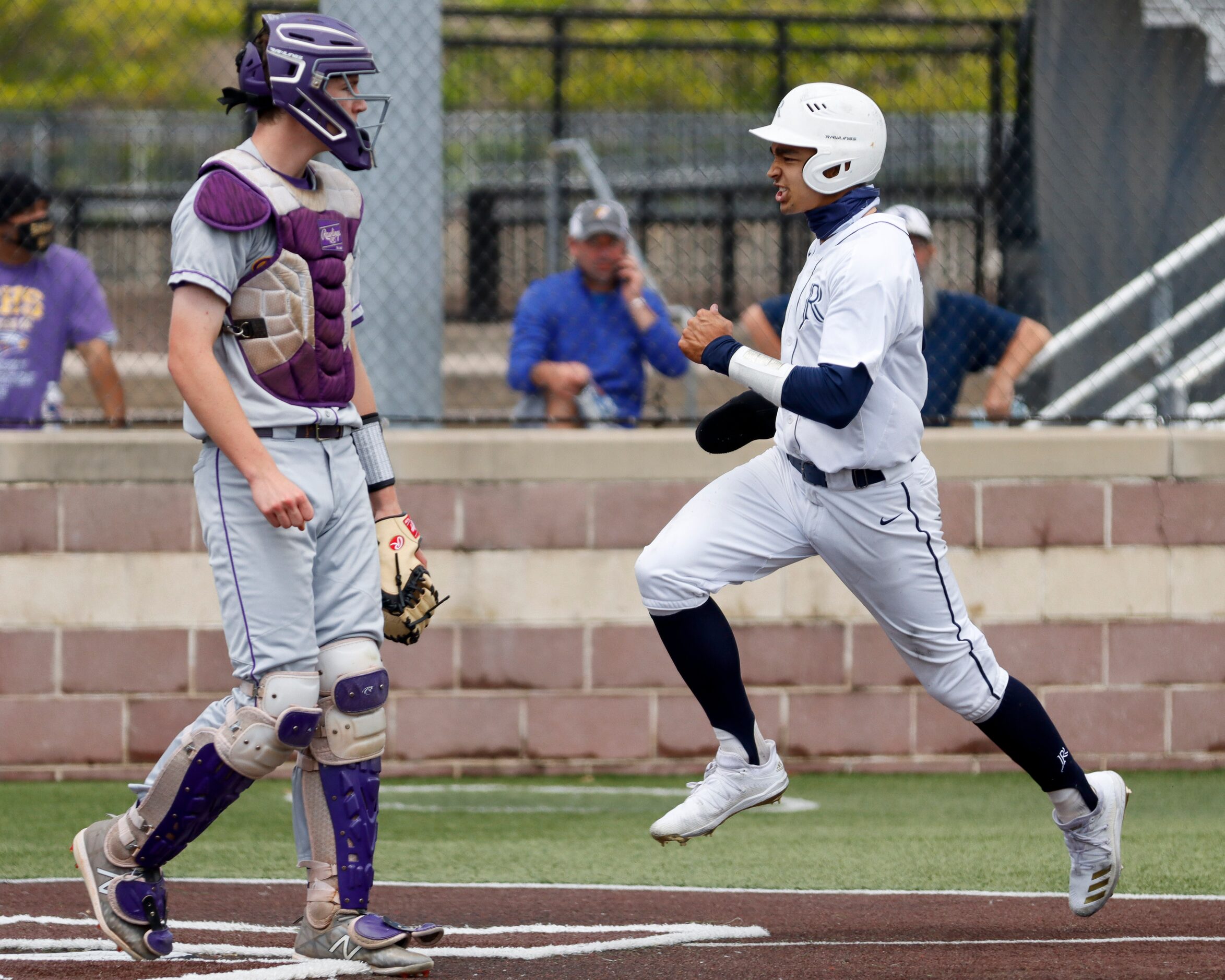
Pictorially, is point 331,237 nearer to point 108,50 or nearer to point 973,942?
point 973,942

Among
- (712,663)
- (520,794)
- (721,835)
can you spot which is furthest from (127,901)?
(520,794)

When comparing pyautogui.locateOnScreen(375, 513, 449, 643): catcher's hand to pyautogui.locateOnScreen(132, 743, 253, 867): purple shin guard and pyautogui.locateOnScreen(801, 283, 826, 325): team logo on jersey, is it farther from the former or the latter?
pyautogui.locateOnScreen(801, 283, 826, 325): team logo on jersey

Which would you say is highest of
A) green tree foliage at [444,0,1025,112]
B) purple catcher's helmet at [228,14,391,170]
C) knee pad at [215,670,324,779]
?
green tree foliage at [444,0,1025,112]

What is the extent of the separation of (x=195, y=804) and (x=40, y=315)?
166 inches

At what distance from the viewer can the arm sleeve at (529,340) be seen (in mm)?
7688

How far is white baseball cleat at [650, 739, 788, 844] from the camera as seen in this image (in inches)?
182

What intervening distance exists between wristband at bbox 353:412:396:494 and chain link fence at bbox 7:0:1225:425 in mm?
3094

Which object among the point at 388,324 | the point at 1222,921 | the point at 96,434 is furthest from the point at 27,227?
the point at 1222,921

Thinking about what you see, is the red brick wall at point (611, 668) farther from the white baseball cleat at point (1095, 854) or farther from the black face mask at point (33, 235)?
the white baseball cleat at point (1095, 854)

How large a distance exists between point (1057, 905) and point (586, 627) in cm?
288

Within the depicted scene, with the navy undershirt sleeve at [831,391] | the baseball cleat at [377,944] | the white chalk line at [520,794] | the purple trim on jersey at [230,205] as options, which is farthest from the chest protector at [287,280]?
the white chalk line at [520,794]

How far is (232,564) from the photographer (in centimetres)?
407

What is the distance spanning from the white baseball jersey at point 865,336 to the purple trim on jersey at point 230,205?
4.56 feet

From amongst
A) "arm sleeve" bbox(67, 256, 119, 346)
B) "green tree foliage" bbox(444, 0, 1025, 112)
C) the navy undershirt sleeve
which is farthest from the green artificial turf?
"green tree foliage" bbox(444, 0, 1025, 112)
